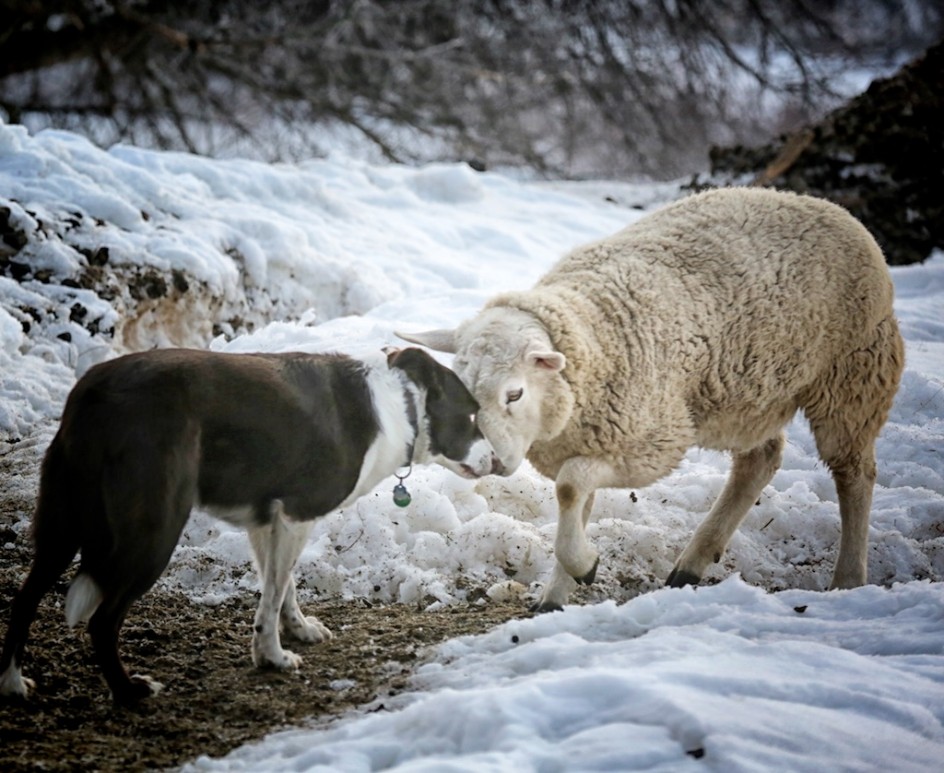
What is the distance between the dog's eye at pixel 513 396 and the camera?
15.7ft

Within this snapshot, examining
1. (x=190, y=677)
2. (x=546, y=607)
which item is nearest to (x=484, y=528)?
(x=546, y=607)

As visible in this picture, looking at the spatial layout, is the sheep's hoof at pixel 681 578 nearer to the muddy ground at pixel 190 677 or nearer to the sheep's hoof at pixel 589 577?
the sheep's hoof at pixel 589 577

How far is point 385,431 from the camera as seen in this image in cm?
447

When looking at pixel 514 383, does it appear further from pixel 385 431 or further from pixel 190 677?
pixel 190 677

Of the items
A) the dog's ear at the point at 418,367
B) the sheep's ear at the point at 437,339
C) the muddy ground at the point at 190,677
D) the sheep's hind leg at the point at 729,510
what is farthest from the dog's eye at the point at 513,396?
the sheep's hind leg at the point at 729,510

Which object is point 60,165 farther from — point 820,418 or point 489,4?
point 489,4

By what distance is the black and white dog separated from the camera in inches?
149

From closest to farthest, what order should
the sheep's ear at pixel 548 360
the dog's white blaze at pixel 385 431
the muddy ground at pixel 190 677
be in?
the muddy ground at pixel 190 677 < the dog's white blaze at pixel 385 431 < the sheep's ear at pixel 548 360

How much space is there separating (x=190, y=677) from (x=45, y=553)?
79cm

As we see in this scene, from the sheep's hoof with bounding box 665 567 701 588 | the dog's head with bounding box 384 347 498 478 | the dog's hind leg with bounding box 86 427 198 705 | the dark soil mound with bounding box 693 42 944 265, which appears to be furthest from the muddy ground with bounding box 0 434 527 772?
the dark soil mound with bounding box 693 42 944 265

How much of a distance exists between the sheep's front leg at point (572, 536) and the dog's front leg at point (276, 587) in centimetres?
126

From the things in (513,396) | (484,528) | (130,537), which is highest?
(513,396)

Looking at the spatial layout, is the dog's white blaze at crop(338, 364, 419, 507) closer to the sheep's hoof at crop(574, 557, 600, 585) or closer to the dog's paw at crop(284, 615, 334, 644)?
the dog's paw at crop(284, 615, 334, 644)

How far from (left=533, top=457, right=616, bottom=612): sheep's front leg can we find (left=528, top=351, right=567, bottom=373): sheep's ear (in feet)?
1.75
